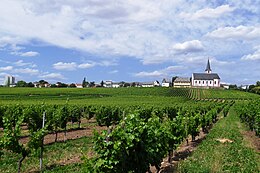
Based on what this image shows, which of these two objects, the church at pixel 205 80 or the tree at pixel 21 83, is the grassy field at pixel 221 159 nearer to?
the tree at pixel 21 83

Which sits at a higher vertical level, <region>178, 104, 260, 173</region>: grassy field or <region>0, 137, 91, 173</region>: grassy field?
<region>178, 104, 260, 173</region>: grassy field

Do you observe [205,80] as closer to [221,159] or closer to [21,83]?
[21,83]

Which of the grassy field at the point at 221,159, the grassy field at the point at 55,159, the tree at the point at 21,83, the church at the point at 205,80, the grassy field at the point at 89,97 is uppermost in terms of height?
the church at the point at 205,80

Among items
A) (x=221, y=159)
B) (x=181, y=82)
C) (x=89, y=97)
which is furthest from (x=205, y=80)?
(x=221, y=159)

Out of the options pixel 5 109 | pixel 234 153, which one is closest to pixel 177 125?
pixel 234 153

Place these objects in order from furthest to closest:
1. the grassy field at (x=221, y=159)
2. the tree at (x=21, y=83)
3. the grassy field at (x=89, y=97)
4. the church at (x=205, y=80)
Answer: the church at (x=205, y=80)
the tree at (x=21, y=83)
the grassy field at (x=89, y=97)
the grassy field at (x=221, y=159)

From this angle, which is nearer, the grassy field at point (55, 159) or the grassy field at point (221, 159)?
the grassy field at point (221, 159)

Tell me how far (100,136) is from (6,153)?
34.1 feet

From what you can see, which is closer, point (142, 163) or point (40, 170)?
point (142, 163)

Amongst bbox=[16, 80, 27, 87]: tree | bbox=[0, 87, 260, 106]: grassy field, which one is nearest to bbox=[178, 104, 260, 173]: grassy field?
bbox=[0, 87, 260, 106]: grassy field

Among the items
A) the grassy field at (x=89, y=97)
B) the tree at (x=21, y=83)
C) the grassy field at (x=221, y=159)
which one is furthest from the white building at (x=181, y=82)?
the grassy field at (x=221, y=159)

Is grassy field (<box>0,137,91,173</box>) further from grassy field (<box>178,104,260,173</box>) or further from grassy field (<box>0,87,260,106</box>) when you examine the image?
grassy field (<box>0,87,260,106</box>)

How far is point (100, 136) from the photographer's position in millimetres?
7629

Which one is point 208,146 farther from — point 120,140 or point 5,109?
point 5,109
